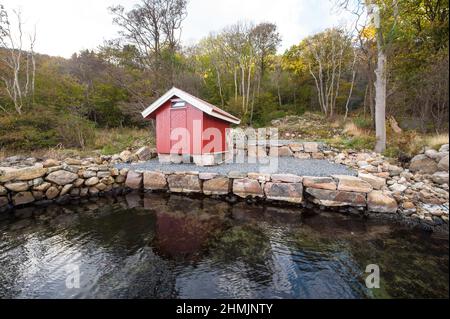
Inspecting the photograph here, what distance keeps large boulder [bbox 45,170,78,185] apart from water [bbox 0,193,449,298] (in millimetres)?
1142

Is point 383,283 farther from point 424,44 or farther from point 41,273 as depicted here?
point 424,44

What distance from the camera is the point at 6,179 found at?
6137mm

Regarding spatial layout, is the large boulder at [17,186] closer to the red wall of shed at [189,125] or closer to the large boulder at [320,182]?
the red wall of shed at [189,125]

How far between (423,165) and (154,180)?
8.12 metres

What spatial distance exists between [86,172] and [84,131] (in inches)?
230

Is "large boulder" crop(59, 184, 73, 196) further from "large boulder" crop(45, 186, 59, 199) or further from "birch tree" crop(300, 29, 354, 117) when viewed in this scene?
"birch tree" crop(300, 29, 354, 117)

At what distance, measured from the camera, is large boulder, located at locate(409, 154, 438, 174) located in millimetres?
5525

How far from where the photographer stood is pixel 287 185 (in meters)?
6.26

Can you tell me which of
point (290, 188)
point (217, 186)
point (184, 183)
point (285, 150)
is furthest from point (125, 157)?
point (285, 150)

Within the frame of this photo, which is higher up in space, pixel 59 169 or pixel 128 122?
pixel 128 122

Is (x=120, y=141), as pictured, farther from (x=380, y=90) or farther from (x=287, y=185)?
(x=380, y=90)

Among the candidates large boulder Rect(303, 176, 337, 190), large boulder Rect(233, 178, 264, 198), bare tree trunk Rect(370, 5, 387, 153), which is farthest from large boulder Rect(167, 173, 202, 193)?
bare tree trunk Rect(370, 5, 387, 153)

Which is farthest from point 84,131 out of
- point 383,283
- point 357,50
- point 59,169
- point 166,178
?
point 357,50

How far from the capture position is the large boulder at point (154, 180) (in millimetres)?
7539
